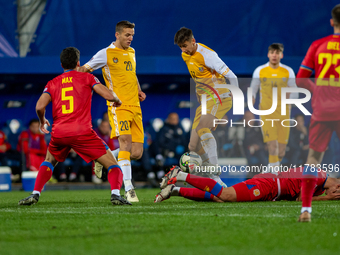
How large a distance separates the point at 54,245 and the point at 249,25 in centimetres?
1164

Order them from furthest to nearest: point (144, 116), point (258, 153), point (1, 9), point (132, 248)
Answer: point (144, 116) < point (1, 9) < point (258, 153) < point (132, 248)

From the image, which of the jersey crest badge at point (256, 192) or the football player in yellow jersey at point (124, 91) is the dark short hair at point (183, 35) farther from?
the jersey crest badge at point (256, 192)

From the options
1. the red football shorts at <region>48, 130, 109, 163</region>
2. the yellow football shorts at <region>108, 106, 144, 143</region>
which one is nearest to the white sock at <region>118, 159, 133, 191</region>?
the yellow football shorts at <region>108, 106, 144, 143</region>

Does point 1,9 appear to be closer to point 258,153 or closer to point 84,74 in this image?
point 258,153

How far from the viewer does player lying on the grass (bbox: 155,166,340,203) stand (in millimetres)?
6234

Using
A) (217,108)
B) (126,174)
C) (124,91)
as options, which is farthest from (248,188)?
(124,91)

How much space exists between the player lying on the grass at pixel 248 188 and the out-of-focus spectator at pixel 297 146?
4928 millimetres

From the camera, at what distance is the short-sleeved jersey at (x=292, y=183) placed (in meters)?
6.23

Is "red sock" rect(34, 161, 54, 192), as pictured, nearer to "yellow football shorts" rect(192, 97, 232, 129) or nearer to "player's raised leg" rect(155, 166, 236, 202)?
"player's raised leg" rect(155, 166, 236, 202)

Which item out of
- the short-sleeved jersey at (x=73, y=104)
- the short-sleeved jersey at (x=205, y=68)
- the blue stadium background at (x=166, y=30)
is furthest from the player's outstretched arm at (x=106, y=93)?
the blue stadium background at (x=166, y=30)

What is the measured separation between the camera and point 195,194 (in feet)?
20.8

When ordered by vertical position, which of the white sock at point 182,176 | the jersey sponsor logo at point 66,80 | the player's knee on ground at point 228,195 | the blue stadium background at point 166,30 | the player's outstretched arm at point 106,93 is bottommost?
the player's knee on ground at point 228,195

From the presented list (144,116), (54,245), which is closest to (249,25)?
(144,116)

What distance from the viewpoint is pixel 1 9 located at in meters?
13.5
